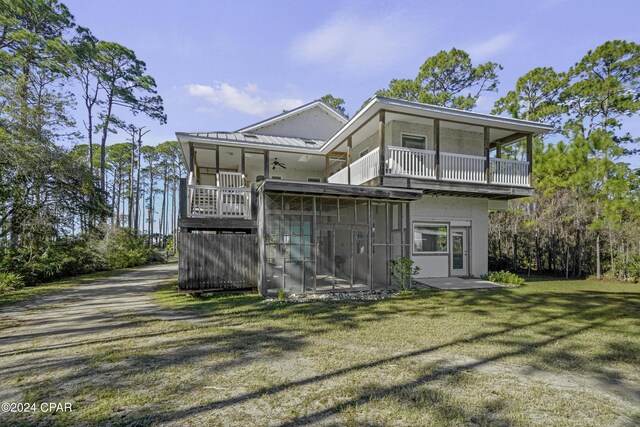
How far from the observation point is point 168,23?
346 inches

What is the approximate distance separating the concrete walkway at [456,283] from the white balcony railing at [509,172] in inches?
152

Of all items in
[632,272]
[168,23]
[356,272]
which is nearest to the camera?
[168,23]

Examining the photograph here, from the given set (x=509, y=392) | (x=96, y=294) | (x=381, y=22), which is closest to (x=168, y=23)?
(x=381, y=22)

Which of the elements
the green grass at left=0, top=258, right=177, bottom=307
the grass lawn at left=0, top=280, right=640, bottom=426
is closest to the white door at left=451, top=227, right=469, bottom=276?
the grass lawn at left=0, top=280, right=640, bottom=426

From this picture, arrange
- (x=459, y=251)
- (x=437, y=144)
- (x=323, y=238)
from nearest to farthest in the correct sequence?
1. (x=323, y=238)
2. (x=437, y=144)
3. (x=459, y=251)

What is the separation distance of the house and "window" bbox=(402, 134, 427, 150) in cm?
5

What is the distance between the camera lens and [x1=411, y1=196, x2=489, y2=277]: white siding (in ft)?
38.9

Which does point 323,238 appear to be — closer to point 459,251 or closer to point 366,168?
point 366,168

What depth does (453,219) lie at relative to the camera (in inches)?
482

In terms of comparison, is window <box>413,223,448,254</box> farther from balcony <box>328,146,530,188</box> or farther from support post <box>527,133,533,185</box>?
support post <box>527,133,533,185</box>

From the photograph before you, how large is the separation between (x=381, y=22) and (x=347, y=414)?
9802mm

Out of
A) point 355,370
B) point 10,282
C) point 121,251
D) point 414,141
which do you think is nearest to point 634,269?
point 414,141

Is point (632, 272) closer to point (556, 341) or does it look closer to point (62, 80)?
point (556, 341)

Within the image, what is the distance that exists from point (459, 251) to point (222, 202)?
960cm
